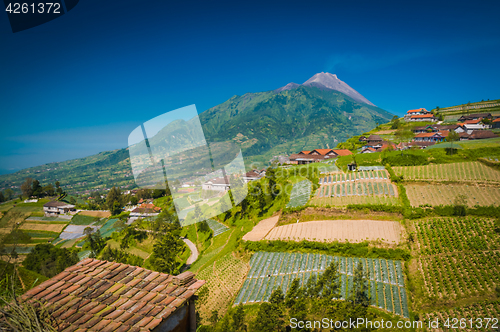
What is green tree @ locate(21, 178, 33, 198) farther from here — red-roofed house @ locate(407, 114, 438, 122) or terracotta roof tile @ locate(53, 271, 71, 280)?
red-roofed house @ locate(407, 114, 438, 122)

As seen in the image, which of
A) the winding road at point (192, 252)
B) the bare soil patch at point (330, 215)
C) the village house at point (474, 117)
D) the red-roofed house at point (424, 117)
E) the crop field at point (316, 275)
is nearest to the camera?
the crop field at point (316, 275)

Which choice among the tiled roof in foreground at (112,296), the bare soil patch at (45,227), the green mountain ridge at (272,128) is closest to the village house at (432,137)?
the green mountain ridge at (272,128)

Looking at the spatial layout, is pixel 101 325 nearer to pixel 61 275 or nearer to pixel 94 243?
pixel 61 275

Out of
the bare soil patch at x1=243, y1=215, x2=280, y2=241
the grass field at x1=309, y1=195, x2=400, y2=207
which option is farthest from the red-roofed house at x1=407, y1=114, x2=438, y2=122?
the bare soil patch at x1=243, y1=215, x2=280, y2=241

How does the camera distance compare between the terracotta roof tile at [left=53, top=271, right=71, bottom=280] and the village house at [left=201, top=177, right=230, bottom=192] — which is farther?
the village house at [left=201, top=177, right=230, bottom=192]

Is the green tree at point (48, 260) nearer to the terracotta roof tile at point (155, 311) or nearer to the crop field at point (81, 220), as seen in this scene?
the crop field at point (81, 220)

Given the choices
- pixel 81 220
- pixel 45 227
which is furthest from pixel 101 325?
pixel 81 220

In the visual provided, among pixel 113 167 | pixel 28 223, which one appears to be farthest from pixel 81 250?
pixel 113 167
